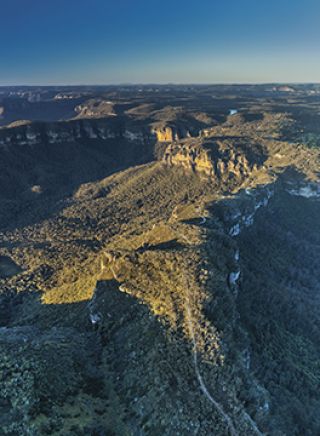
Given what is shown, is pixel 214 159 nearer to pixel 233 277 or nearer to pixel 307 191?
pixel 307 191

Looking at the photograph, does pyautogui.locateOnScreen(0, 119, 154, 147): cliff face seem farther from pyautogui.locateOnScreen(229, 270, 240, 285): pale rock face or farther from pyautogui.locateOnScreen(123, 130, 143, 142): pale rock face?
pyautogui.locateOnScreen(229, 270, 240, 285): pale rock face

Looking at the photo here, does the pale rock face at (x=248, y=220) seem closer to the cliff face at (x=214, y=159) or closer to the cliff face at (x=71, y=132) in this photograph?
the cliff face at (x=214, y=159)

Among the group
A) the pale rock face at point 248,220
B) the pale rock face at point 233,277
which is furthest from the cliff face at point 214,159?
the pale rock face at point 233,277

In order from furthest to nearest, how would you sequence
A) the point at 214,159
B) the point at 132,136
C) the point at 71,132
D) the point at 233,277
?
1. the point at 132,136
2. the point at 71,132
3. the point at 214,159
4. the point at 233,277

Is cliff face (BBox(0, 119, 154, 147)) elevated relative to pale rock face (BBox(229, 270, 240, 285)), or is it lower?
lower

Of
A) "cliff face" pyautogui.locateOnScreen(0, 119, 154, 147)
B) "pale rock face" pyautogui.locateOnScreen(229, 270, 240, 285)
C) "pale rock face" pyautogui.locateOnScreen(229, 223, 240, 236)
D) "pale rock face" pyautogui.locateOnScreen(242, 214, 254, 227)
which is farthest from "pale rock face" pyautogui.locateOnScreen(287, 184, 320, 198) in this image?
"cliff face" pyautogui.locateOnScreen(0, 119, 154, 147)

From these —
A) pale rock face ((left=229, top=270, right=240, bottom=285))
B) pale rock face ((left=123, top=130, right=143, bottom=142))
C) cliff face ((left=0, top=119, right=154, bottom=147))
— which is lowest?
pale rock face ((left=123, top=130, right=143, bottom=142))

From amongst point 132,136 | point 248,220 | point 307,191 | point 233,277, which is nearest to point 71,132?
point 132,136

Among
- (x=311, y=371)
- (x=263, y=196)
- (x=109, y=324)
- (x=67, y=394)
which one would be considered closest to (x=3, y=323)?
(x=109, y=324)
